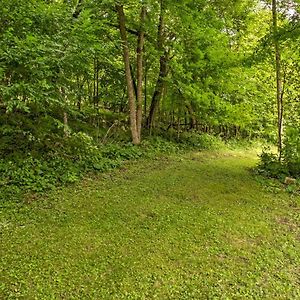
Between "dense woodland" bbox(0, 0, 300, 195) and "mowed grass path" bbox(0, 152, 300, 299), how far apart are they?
3.37 ft

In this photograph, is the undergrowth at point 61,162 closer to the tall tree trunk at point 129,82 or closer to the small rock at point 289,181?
the tall tree trunk at point 129,82

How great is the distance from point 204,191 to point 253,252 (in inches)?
77.5

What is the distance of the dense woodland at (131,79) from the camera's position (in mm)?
4562

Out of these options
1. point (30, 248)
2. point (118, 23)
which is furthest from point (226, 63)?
point (30, 248)

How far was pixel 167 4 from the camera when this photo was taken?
25.0ft

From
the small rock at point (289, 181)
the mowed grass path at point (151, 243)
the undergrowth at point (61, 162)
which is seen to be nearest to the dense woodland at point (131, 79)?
the undergrowth at point (61, 162)

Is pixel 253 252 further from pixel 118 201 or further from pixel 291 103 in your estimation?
pixel 291 103

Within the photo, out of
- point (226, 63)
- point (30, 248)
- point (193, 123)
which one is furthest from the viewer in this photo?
point (193, 123)

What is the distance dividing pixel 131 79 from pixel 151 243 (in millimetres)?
5264

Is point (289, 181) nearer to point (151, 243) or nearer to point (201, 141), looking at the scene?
point (151, 243)

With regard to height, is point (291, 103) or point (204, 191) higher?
point (291, 103)

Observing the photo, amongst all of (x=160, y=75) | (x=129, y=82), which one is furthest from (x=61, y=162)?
(x=160, y=75)

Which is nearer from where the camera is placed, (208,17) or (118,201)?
(118,201)

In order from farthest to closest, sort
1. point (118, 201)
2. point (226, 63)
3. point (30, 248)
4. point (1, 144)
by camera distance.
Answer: point (226, 63)
point (1, 144)
point (118, 201)
point (30, 248)
